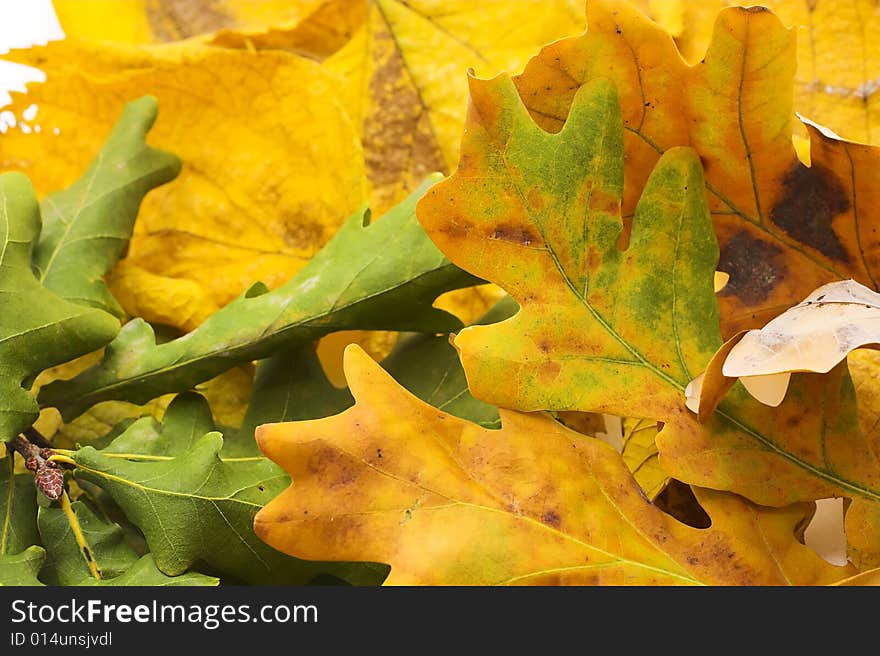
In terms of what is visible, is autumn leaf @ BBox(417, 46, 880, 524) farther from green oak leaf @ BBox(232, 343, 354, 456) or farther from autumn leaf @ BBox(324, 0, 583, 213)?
autumn leaf @ BBox(324, 0, 583, 213)

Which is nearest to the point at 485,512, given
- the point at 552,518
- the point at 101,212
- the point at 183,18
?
the point at 552,518

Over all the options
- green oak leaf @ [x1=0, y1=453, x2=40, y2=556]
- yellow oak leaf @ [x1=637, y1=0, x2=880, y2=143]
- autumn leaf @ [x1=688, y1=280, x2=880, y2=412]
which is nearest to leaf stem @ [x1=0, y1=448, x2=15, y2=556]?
green oak leaf @ [x1=0, y1=453, x2=40, y2=556]

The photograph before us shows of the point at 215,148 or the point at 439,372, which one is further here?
the point at 215,148

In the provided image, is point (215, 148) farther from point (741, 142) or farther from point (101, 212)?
point (741, 142)

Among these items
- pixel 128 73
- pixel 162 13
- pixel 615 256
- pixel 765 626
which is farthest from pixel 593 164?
pixel 162 13

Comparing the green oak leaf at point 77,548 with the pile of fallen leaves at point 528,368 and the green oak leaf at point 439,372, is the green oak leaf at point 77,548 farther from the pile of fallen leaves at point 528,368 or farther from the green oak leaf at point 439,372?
the green oak leaf at point 439,372

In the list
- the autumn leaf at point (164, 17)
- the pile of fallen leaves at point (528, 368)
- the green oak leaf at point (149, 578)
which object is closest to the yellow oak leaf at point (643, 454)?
the pile of fallen leaves at point (528, 368)
